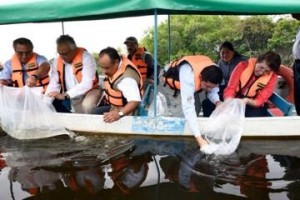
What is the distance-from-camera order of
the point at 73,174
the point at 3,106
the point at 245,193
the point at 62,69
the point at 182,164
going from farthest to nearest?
the point at 62,69
the point at 3,106
the point at 182,164
the point at 73,174
the point at 245,193

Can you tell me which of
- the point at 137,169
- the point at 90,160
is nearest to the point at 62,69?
the point at 90,160

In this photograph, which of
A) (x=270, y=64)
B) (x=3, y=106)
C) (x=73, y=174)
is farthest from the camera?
(x=3, y=106)

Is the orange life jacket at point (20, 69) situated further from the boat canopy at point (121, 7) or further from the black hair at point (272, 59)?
the black hair at point (272, 59)

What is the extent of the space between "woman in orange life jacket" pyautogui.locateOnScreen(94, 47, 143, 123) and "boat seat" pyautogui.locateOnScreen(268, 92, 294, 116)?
1.63m

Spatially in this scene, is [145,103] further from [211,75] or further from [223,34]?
[223,34]

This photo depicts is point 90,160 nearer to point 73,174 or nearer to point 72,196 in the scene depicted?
point 73,174

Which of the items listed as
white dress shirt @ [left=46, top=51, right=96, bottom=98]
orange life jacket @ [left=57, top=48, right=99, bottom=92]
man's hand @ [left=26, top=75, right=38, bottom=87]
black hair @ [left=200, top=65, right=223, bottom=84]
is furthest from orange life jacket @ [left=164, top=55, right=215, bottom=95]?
man's hand @ [left=26, top=75, right=38, bottom=87]

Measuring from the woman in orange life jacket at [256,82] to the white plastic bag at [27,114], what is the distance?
202 centimetres

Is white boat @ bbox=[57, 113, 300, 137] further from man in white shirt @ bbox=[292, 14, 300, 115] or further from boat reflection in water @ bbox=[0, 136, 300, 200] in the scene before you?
man in white shirt @ bbox=[292, 14, 300, 115]

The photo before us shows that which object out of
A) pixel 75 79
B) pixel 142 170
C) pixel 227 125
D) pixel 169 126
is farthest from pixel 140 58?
pixel 142 170

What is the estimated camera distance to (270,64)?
14.7ft

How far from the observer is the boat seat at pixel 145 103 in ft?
16.0

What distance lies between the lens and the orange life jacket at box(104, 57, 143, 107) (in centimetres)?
451

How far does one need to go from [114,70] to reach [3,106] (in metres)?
1.41
